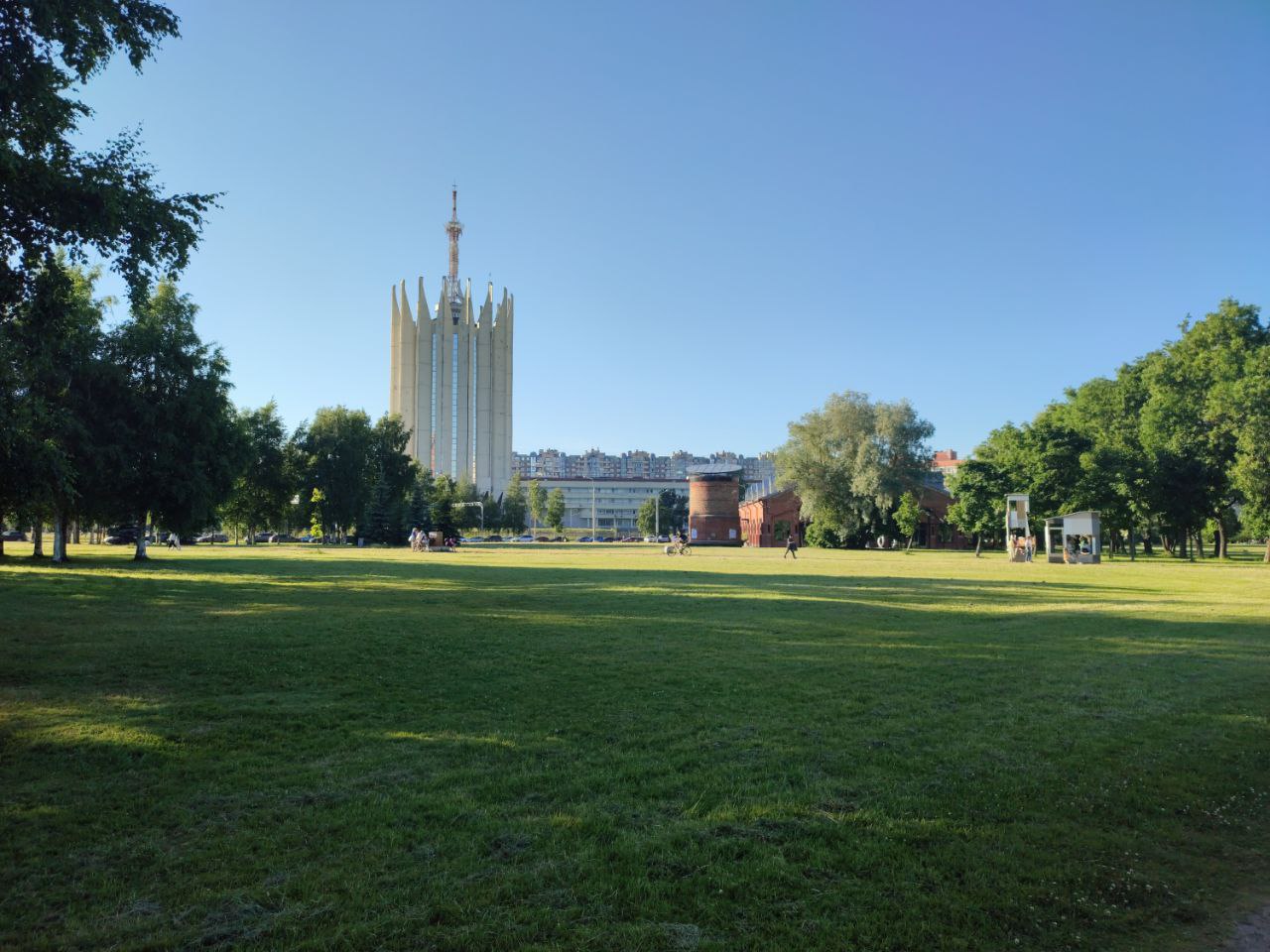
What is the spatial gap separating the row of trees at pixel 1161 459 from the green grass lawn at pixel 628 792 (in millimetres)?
46016

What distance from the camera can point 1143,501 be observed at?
55.2 meters

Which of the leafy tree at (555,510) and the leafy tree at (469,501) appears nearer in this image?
the leafy tree at (469,501)

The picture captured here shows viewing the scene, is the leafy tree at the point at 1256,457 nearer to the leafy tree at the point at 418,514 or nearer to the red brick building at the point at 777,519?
the red brick building at the point at 777,519

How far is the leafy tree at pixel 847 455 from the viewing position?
83125 mm

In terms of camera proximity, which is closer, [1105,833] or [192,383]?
[1105,833]

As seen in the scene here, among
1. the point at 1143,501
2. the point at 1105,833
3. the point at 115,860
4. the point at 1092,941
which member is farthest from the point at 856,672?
the point at 1143,501

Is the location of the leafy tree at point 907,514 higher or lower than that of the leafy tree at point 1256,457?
lower

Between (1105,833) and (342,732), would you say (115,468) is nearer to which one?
(342,732)

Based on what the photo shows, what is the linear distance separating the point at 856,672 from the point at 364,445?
82201 mm

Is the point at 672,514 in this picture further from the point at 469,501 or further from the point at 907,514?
the point at 907,514

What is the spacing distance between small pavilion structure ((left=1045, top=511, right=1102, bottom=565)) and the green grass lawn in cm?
3442

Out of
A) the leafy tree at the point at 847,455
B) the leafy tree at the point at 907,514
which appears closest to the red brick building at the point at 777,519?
the leafy tree at the point at 847,455

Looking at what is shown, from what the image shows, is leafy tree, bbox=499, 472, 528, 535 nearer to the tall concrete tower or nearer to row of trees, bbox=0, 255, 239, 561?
the tall concrete tower

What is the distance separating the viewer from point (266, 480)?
7388 centimetres
